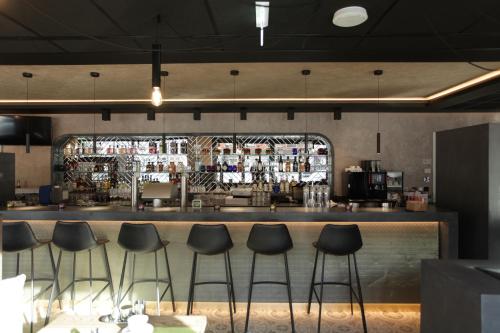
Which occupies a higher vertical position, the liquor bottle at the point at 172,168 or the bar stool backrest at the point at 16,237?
the liquor bottle at the point at 172,168

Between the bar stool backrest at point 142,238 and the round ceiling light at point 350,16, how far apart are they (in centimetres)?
266

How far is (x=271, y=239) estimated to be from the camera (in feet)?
11.0

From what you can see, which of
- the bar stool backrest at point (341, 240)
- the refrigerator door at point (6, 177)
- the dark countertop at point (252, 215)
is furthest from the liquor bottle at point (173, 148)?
the bar stool backrest at point (341, 240)

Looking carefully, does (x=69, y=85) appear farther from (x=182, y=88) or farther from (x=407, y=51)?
(x=407, y=51)

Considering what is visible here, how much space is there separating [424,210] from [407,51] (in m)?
1.93

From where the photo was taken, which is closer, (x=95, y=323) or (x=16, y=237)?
(x=95, y=323)

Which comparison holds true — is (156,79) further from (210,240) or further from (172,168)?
(172,168)

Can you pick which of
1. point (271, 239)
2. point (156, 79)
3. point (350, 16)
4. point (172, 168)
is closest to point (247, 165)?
point (172, 168)

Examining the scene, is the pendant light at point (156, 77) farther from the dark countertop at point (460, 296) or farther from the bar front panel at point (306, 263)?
the dark countertop at point (460, 296)

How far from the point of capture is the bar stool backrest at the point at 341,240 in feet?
10.9

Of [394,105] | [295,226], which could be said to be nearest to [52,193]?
[295,226]

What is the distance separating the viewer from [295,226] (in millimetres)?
3910

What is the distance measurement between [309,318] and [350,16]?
10.1ft

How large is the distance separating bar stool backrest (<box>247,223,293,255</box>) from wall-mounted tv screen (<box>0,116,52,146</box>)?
20.3 feet
